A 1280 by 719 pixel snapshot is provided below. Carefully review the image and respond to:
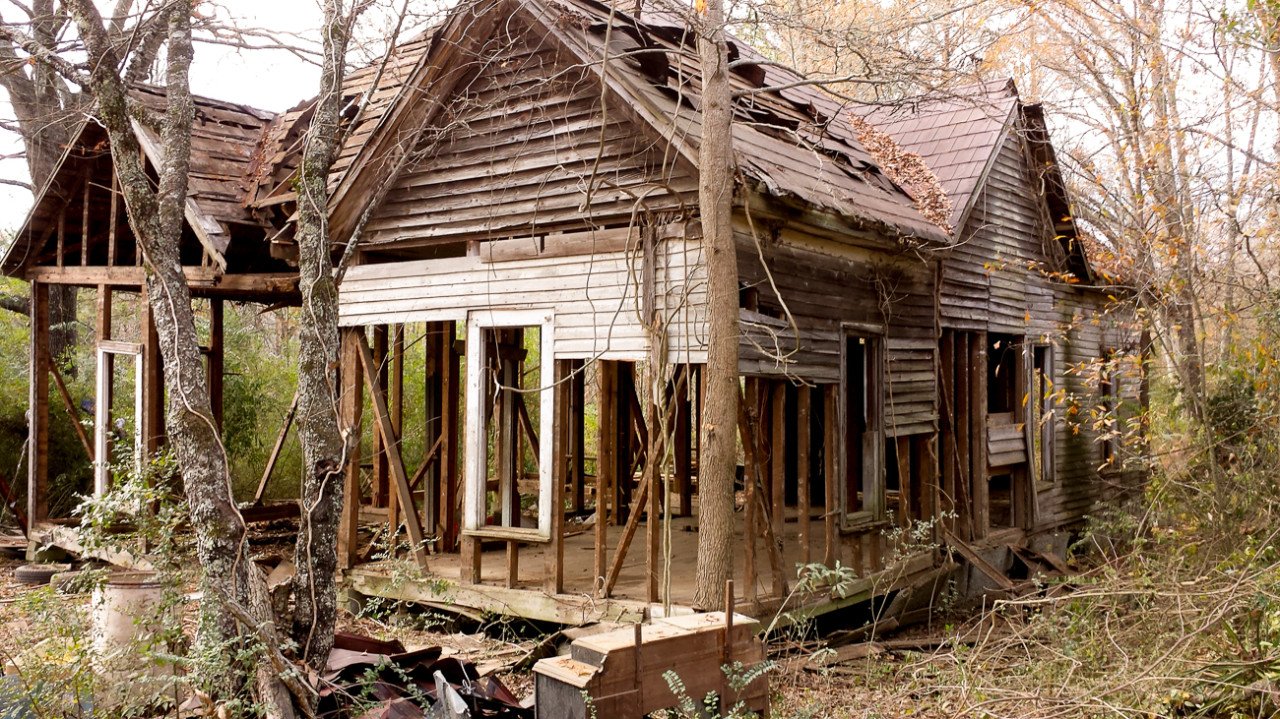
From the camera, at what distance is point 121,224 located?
1360 centimetres

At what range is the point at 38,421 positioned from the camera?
13305 millimetres

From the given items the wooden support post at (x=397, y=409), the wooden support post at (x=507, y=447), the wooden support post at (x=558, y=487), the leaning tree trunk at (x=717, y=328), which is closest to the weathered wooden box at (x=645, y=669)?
the leaning tree trunk at (x=717, y=328)

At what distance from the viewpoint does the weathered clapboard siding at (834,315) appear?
337 inches

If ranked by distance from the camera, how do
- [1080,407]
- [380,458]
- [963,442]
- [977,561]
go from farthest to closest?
[1080,407]
[380,458]
[963,442]
[977,561]

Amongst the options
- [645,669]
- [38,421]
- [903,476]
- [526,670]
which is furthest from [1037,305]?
[38,421]

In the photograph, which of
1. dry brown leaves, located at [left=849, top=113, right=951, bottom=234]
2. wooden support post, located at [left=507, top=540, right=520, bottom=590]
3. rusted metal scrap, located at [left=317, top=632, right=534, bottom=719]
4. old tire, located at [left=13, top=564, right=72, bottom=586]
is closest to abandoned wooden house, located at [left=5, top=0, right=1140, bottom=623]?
wooden support post, located at [left=507, top=540, right=520, bottom=590]

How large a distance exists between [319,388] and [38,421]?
9.08 metres

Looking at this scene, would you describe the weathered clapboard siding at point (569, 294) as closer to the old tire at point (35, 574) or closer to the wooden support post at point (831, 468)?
the wooden support post at point (831, 468)

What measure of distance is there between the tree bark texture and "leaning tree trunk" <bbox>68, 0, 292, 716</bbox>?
32 cm

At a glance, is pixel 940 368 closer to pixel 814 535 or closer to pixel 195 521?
pixel 814 535

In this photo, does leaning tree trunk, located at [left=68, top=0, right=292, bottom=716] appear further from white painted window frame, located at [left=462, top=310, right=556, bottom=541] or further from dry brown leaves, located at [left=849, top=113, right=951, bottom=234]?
dry brown leaves, located at [left=849, top=113, right=951, bottom=234]

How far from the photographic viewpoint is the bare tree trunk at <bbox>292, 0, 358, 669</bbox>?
6.30m

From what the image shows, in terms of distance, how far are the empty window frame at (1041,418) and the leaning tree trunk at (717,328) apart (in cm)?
829

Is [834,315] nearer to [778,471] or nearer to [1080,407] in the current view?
[778,471]
